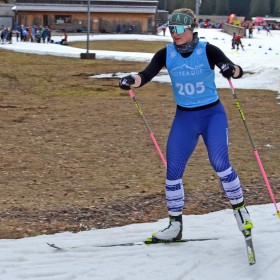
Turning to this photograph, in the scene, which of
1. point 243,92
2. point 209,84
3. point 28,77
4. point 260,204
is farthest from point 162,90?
point 209,84

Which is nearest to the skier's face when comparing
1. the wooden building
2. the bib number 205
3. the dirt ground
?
the bib number 205

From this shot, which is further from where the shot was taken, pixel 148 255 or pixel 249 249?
pixel 148 255

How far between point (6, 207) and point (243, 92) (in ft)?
50.4

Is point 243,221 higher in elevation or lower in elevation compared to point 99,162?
higher

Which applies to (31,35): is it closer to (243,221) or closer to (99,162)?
(99,162)

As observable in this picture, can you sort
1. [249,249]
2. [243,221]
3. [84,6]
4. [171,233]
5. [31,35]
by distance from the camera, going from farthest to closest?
[84,6]
[31,35]
[171,233]
[243,221]
[249,249]

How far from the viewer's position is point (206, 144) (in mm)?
6223

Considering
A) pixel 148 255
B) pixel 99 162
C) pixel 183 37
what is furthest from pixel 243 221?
pixel 99 162

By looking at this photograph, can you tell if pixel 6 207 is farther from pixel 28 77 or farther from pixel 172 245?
pixel 28 77

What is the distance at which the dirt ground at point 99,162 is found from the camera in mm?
7777

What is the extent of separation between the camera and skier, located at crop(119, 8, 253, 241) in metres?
6.08

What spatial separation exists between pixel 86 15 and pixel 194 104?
75.1m

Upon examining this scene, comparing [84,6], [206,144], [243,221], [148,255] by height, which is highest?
[206,144]

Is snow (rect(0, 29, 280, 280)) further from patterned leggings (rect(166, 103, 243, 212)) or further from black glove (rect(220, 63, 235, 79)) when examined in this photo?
black glove (rect(220, 63, 235, 79))
